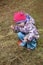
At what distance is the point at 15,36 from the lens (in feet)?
14.1

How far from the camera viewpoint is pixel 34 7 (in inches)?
204

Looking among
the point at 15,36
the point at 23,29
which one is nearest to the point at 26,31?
the point at 23,29

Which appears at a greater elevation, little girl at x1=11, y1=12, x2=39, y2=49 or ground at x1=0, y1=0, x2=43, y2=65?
little girl at x1=11, y1=12, x2=39, y2=49

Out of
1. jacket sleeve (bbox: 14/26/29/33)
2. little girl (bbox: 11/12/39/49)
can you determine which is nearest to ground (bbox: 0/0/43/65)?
little girl (bbox: 11/12/39/49)

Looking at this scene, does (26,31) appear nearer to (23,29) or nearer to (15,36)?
(23,29)

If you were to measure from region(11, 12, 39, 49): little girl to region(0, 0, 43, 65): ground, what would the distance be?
99 millimetres

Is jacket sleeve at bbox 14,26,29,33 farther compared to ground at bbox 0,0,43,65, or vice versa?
jacket sleeve at bbox 14,26,29,33

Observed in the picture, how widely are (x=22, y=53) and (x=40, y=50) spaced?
11.2 inches

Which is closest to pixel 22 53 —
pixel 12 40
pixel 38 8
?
pixel 12 40

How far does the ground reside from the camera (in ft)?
12.6

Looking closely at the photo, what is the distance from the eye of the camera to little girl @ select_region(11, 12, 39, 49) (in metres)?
3.89

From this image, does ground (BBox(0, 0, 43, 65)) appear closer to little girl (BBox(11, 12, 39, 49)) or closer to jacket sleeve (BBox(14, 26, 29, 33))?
little girl (BBox(11, 12, 39, 49))

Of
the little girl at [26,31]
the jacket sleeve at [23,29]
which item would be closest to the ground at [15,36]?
the little girl at [26,31]

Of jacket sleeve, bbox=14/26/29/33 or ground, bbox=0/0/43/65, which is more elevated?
jacket sleeve, bbox=14/26/29/33
